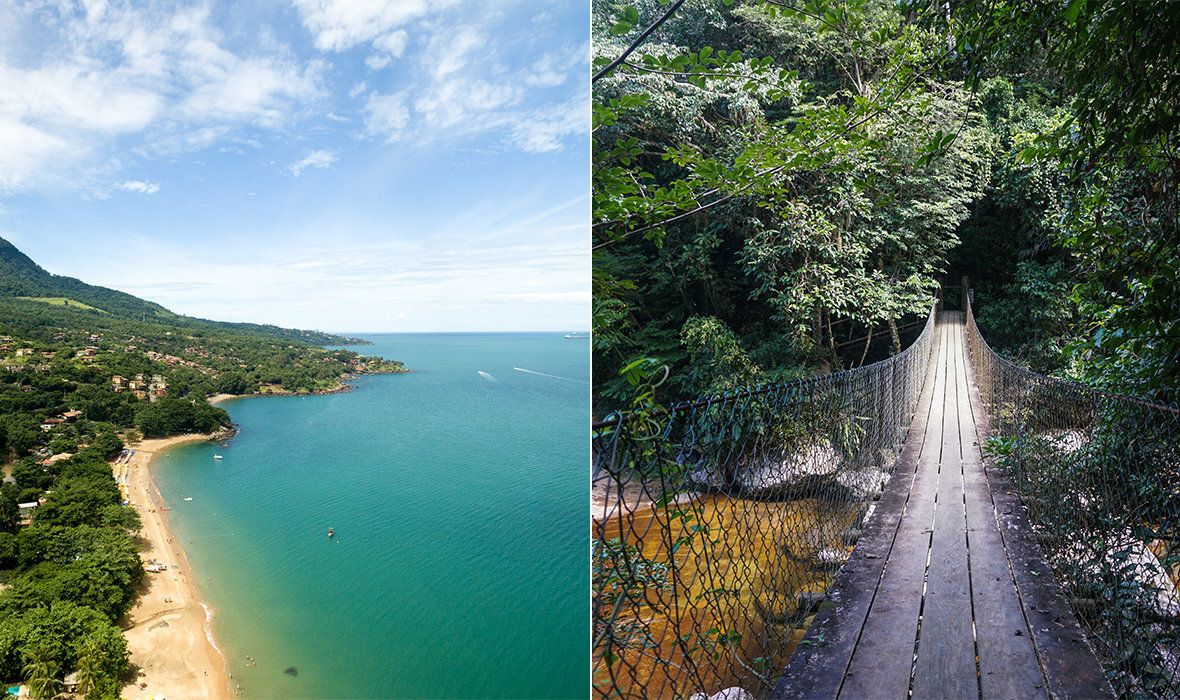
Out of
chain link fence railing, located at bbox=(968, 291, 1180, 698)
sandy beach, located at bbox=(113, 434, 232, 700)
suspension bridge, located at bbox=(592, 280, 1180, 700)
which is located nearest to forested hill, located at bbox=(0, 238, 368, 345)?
sandy beach, located at bbox=(113, 434, 232, 700)

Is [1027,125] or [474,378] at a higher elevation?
[1027,125]

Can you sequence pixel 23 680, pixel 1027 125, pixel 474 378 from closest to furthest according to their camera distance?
pixel 23 680 < pixel 1027 125 < pixel 474 378

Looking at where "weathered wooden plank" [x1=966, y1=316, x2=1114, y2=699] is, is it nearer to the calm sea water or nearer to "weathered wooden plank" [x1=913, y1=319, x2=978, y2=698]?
"weathered wooden plank" [x1=913, y1=319, x2=978, y2=698]

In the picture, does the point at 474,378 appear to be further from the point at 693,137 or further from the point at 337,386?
the point at 693,137

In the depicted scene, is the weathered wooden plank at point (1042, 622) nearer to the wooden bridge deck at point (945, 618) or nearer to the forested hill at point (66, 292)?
the wooden bridge deck at point (945, 618)

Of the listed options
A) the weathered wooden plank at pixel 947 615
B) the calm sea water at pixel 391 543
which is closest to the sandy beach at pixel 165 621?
the calm sea water at pixel 391 543

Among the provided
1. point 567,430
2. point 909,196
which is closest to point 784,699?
point 909,196
